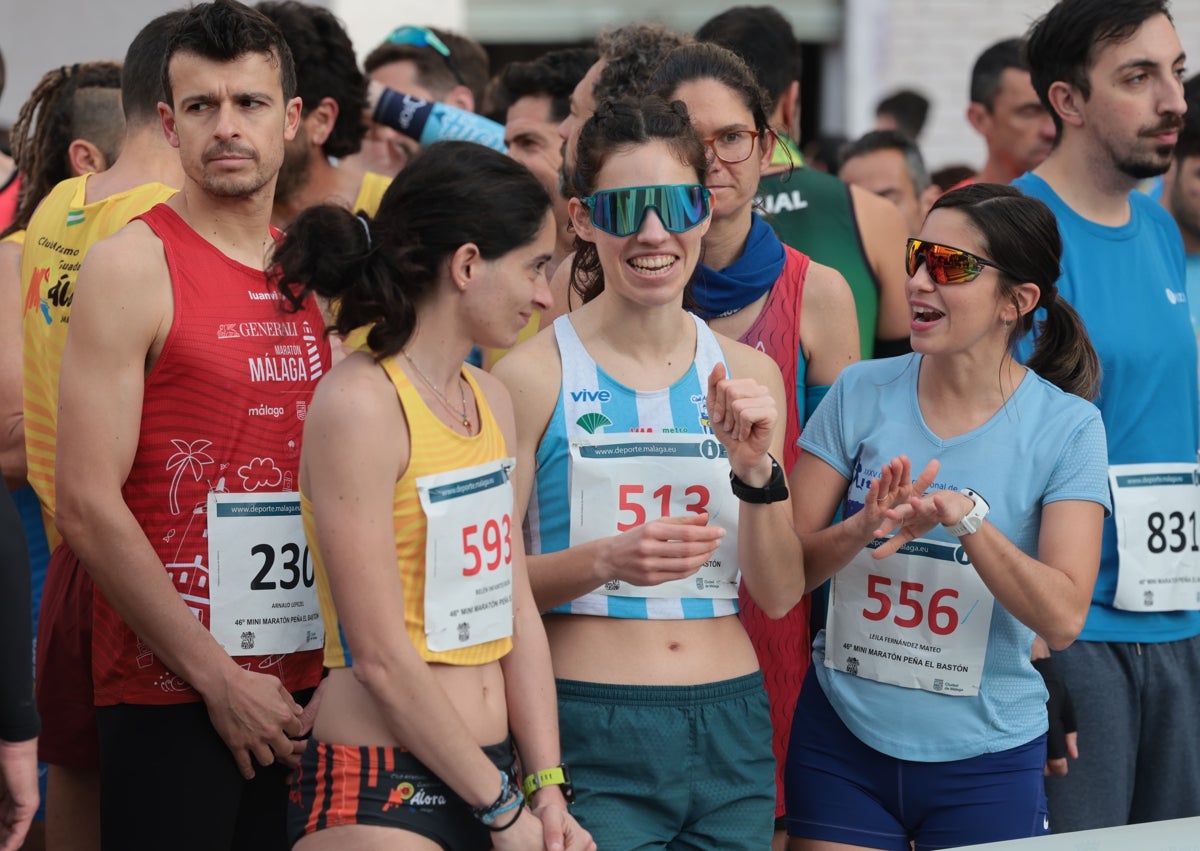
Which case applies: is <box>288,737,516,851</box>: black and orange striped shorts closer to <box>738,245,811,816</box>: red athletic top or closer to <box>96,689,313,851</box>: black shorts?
<box>96,689,313,851</box>: black shorts

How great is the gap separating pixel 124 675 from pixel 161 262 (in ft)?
2.59

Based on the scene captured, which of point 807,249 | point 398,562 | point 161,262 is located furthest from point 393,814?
point 807,249

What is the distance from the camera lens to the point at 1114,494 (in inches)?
143

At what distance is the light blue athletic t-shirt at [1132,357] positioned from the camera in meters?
3.65

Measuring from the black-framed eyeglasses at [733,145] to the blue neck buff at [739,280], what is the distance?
0.67 feet

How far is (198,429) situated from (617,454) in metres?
0.79

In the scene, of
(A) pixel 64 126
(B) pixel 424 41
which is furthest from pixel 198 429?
(B) pixel 424 41

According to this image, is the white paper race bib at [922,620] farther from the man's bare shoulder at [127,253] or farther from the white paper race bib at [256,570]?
the man's bare shoulder at [127,253]

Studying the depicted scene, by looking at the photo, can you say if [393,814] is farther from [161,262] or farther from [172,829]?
[161,262]

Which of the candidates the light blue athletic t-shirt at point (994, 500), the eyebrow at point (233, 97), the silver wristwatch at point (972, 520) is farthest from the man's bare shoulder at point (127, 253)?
the silver wristwatch at point (972, 520)

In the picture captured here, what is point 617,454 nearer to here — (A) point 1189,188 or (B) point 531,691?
(B) point 531,691

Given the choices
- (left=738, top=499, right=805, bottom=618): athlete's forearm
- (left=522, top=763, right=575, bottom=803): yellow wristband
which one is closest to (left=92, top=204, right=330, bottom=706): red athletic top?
(left=522, top=763, right=575, bottom=803): yellow wristband

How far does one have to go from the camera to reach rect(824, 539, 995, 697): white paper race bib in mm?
2982

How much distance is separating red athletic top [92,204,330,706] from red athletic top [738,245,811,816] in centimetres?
106
